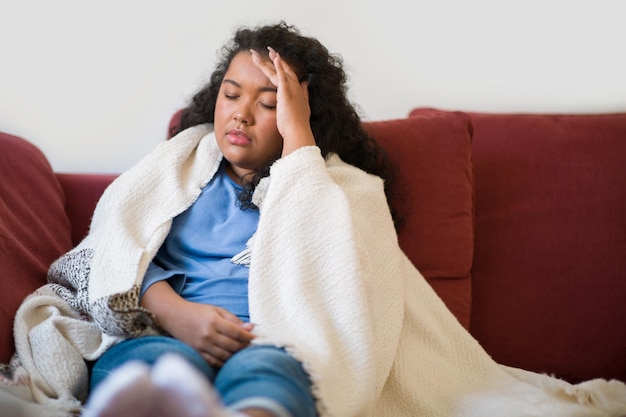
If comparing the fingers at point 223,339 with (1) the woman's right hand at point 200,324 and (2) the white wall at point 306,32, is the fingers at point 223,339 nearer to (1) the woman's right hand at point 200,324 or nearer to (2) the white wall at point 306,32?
(1) the woman's right hand at point 200,324

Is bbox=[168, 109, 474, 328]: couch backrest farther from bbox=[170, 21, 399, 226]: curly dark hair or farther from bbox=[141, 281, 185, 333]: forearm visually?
bbox=[141, 281, 185, 333]: forearm

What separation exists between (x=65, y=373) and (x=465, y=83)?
126 cm

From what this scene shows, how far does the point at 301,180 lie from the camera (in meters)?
1.36

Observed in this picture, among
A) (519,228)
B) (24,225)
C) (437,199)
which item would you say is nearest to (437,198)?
(437,199)

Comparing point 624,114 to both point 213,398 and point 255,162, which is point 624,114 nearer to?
point 255,162

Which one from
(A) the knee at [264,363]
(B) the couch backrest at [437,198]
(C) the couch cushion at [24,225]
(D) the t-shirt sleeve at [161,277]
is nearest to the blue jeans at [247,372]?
(A) the knee at [264,363]

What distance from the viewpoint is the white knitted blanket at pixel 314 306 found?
124 centimetres

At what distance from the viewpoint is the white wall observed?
1.86 m

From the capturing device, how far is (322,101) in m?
1.61

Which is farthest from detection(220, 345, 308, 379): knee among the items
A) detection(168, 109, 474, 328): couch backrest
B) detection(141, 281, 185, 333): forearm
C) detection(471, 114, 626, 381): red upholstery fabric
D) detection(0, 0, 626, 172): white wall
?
detection(0, 0, 626, 172): white wall

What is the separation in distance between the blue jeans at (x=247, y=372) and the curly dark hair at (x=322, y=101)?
0.44m

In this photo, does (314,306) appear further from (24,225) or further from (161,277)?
(24,225)

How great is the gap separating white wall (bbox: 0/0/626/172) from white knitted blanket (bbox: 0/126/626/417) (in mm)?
393

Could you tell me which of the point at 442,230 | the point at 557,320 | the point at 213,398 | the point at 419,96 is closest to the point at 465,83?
the point at 419,96
